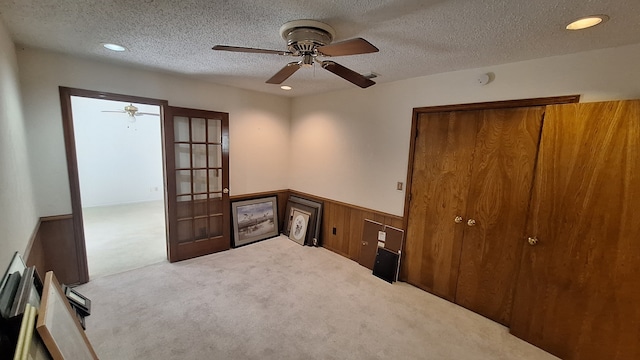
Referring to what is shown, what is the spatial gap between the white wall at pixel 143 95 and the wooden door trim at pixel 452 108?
2340 millimetres

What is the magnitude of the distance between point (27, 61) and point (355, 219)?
12.7 feet

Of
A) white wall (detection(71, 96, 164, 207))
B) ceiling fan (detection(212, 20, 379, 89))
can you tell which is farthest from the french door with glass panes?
white wall (detection(71, 96, 164, 207))

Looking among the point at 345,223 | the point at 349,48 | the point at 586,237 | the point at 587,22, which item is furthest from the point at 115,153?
the point at 586,237

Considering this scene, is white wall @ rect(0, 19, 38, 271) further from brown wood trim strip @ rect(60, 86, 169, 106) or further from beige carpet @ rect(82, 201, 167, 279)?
beige carpet @ rect(82, 201, 167, 279)

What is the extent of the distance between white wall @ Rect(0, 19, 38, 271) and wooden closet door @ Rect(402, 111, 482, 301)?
3298mm

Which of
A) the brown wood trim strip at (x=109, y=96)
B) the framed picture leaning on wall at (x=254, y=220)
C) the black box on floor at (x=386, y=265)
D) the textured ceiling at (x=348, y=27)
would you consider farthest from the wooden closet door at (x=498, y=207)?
the brown wood trim strip at (x=109, y=96)

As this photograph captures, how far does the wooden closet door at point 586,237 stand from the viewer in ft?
5.82

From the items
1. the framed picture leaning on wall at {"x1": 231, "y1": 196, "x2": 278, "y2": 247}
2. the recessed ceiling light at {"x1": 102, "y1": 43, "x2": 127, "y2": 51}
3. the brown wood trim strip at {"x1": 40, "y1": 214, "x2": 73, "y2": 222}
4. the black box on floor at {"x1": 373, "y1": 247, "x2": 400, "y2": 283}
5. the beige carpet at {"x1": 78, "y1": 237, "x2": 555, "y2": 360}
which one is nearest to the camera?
the beige carpet at {"x1": 78, "y1": 237, "x2": 555, "y2": 360}

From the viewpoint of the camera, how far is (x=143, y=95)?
3031 millimetres

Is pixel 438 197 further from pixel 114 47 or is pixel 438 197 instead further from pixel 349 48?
pixel 114 47

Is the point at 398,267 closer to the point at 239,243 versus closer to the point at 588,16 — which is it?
the point at 239,243

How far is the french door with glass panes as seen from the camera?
11.0 ft

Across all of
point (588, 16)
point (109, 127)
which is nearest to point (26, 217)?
point (588, 16)

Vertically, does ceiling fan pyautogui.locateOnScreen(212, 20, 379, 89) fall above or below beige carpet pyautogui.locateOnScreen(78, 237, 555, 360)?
above
